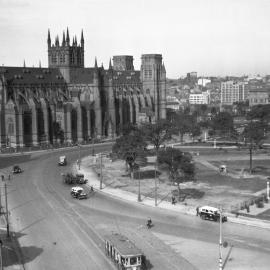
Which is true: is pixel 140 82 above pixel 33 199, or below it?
above

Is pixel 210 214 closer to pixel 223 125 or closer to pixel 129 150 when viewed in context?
pixel 129 150

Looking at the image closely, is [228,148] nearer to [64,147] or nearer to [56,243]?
[64,147]

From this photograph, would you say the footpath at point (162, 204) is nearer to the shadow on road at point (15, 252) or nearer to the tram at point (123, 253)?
the tram at point (123, 253)

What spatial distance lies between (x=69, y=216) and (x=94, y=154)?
56.2 meters

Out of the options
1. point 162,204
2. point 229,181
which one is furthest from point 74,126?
point 162,204

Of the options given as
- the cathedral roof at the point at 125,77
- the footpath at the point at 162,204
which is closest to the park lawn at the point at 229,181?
the footpath at the point at 162,204

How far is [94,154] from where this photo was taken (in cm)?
11769

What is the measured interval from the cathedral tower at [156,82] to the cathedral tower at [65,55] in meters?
24.7

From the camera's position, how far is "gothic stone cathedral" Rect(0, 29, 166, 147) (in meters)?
131

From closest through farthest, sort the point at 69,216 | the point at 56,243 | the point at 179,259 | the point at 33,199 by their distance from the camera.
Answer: the point at 179,259
the point at 56,243
the point at 69,216
the point at 33,199

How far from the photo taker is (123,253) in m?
41.9

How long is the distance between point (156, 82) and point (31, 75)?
50.1 meters

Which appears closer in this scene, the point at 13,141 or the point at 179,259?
the point at 179,259

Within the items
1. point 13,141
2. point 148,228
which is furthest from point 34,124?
point 148,228
